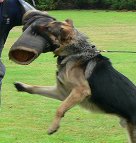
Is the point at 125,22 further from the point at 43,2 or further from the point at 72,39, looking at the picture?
the point at 72,39

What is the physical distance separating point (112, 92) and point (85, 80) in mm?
356

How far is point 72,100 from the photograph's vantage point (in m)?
5.76

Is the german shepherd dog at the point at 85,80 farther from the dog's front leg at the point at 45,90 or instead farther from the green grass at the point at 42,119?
the green grass at the point at 42,119

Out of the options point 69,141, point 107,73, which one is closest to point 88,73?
point 107,73

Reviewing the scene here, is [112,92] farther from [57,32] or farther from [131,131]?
[57,32]

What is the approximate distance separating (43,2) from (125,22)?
13651mm

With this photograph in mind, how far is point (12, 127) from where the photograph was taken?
8.14m

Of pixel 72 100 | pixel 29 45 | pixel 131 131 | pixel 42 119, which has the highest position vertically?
pixel 29 45

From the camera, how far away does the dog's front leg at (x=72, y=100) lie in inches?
224

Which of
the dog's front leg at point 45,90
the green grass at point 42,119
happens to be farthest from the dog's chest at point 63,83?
the green grass at point 42,119

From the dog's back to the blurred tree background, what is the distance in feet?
126

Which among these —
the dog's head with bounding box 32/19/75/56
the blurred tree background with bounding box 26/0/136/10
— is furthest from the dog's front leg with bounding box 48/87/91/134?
the blurred tree background with bounding box 26/0/136/10

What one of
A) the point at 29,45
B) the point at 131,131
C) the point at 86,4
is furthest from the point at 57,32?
the point at 86,4

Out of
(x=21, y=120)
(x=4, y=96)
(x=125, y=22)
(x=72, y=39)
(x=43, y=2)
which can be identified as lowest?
(x=43, y=2)
